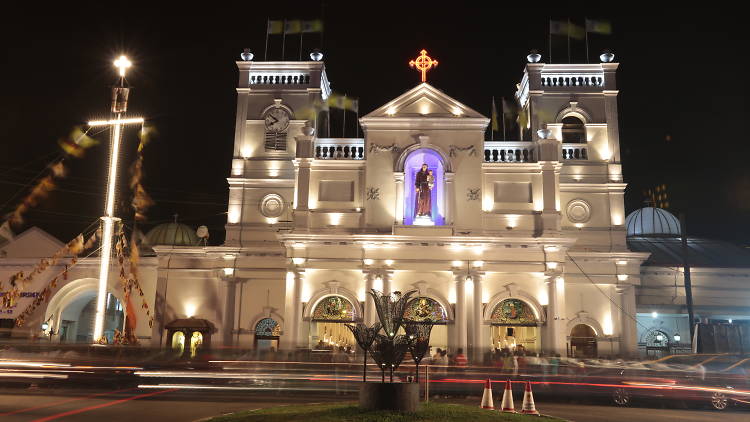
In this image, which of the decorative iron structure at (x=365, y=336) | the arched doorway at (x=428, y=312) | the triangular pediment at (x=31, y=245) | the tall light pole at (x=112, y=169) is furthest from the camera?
the triangular pediment at (x=31, y=245)

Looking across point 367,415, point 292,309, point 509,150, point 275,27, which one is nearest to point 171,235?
point 275,27

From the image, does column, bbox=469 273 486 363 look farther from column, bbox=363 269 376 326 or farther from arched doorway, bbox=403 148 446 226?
column, bbox=363 269 376 326

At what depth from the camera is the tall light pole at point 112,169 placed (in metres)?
26.9

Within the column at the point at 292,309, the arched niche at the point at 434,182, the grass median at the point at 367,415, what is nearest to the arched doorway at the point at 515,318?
the arched niche at the point at 434,182

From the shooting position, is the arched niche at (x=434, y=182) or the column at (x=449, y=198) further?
the arched niche at (x=434, y=182)

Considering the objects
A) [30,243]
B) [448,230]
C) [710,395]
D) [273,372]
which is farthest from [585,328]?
[30,243]

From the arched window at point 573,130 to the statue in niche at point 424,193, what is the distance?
956 cm

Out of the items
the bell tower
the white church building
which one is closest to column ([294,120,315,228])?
the white church building

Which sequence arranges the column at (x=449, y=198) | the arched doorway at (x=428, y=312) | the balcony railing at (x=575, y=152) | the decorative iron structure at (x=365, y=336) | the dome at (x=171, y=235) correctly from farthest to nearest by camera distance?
the dome at (x=171, y=235) → the balcony railing at (x=575, y=152) → the column at (x=449, y=198) → the arched doorway at (x=428, y=312) → the decorative iron structure at (x=365, y=336)

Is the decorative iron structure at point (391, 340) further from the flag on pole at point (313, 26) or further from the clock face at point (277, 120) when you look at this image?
the flag on pole at point (313, 26)

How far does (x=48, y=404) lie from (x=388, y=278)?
18630 millimetres

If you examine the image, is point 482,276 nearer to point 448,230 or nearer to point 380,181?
point 448,230

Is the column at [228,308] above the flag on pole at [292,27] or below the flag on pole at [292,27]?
below

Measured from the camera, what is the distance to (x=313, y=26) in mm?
40656
